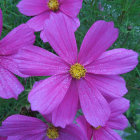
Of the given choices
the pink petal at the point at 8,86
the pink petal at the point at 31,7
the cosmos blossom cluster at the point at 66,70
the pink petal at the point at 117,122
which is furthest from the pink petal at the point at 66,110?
the pink petal at the point at 31,7

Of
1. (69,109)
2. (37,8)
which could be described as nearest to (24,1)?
(37,8)

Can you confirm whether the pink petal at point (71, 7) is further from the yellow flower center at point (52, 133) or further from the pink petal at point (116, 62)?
the yellow flower center at point (52, 133)

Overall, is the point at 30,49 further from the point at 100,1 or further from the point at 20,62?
the point at 100,1

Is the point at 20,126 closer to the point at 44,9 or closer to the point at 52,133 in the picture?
the point at 52,133

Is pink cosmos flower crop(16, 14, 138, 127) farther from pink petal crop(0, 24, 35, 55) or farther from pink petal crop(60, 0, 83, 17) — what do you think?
pink petal crop(60, 0, 83, 17)

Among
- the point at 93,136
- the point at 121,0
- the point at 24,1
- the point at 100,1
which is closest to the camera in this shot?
the point at 93,136

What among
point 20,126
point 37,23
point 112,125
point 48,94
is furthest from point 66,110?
point 37,23

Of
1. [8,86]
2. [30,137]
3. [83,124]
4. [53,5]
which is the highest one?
[53,5]
